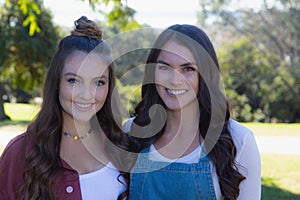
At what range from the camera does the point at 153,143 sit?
2.46 meters

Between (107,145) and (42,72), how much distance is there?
1683cm

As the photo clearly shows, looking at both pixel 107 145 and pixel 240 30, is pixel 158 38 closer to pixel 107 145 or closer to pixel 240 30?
pixel 107 145

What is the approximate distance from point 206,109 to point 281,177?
Result: 4695mm

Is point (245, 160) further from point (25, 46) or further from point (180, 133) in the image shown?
point (25, 46)

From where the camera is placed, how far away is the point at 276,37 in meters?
24.8

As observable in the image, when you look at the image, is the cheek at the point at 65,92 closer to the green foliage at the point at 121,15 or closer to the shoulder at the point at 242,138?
the shoulder at the point at 242,138

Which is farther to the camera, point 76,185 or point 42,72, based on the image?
point 42,72

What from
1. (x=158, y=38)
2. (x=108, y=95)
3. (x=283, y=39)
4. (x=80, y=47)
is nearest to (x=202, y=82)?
(x=158, y=38)

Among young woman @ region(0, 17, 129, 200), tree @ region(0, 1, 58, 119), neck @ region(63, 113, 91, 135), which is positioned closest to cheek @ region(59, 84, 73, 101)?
young woman @ region(0, 17, 129, 200)

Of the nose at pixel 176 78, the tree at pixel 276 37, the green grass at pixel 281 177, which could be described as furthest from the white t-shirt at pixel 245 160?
the tree at pixel 276 37

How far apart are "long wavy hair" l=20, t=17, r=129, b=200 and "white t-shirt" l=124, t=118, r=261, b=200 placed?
1.26 feet

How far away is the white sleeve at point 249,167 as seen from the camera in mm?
2285

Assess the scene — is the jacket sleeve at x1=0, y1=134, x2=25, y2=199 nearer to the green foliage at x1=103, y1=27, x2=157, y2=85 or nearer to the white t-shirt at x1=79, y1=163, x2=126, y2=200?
the white t-shirt at x1=79, y1=163, x2=126, y2=200

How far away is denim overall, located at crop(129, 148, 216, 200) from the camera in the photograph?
2246mm
